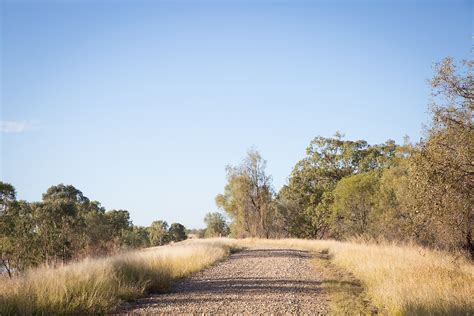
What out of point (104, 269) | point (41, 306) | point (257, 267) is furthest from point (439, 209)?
point (41, 306)

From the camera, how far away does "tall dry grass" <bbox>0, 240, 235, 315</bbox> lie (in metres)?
8.26

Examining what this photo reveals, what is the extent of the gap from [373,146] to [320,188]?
10.8 meters

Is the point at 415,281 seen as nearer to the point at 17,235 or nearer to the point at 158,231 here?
the point at 17,235

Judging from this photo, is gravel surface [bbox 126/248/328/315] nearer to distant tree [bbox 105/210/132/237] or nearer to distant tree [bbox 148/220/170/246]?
distant tree [bbox 105/210/132/237]

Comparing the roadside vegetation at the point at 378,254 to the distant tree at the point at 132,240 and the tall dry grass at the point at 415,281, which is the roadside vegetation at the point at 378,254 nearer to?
the tall dry grass at the point at 415,281

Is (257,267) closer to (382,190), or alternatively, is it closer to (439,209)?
(439,209)

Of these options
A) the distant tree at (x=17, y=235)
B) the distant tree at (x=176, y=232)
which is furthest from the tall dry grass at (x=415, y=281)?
the distant tree at (x=176, y=232)

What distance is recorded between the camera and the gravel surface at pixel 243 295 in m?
9.24

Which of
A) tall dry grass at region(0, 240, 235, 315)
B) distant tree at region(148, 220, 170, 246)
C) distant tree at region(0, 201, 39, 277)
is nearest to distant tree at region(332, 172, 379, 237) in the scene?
tall dry grass at region(0, 240, 235, 315)

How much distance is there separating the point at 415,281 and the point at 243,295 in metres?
5.01

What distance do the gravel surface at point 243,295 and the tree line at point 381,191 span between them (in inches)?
192

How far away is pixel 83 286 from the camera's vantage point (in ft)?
31.9

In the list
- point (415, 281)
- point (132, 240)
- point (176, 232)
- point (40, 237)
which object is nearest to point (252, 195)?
point (132, 240)

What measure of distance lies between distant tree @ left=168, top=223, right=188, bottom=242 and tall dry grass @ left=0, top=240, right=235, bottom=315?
102 metres
